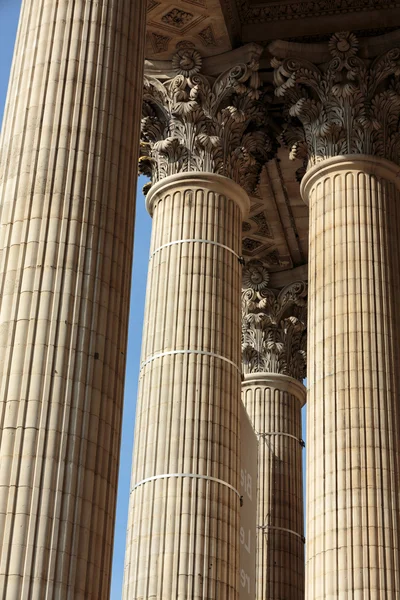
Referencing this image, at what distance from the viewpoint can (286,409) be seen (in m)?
45.4

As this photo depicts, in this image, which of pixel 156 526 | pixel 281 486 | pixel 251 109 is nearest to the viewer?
pixel 156 526

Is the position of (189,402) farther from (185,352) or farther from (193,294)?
(193,294)

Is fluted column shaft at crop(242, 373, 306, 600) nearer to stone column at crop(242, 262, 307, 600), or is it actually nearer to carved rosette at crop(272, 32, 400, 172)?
stone column at crop(242, 262, 307, 600)

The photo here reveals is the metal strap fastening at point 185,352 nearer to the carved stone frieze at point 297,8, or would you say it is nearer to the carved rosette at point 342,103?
the carved rosette at point 342,103

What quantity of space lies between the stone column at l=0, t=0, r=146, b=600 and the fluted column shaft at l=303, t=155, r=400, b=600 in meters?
8.84

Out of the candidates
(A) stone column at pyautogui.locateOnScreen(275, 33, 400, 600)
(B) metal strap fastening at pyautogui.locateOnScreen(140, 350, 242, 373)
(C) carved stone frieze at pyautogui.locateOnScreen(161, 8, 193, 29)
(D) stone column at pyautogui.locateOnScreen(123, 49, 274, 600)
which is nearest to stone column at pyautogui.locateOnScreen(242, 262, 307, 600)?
(D) stone column at pyautogui.locateOnScreen(123, 49, 274, 600)

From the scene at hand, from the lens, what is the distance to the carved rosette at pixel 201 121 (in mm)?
33719

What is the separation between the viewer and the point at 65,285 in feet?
66.9

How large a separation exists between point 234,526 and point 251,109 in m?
12.4

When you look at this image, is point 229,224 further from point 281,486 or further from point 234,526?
point 281,486

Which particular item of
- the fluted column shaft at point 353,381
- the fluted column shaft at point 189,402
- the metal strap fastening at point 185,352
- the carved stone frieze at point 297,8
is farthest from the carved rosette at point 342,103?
the metal strap fastening at point 185,352

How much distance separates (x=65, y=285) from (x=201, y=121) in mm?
14703

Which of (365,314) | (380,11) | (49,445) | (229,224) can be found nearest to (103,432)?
(49,445)

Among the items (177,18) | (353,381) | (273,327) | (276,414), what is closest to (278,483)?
(276,414)
